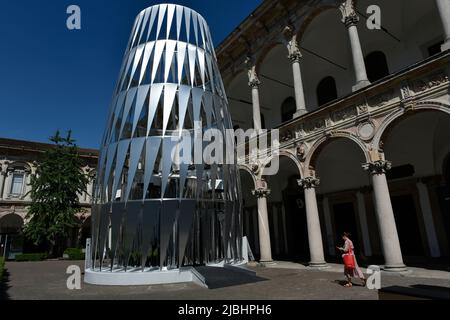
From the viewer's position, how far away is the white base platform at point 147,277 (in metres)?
9.43

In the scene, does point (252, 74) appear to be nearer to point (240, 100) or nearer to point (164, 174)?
point (240, 100)

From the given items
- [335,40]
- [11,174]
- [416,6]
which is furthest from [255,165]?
[11,174]

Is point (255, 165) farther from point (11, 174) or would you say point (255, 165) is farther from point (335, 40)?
point (11, 174)

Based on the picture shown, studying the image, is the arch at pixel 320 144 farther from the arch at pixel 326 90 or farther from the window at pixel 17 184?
the window at pixel 17 184

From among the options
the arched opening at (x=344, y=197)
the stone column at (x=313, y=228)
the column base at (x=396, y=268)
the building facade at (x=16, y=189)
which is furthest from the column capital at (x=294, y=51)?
the building facade at (x=16, y=189)

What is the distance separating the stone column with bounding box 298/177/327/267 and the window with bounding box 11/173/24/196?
32848 mm

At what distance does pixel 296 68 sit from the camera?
48.0 feet

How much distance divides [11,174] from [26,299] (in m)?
30.3

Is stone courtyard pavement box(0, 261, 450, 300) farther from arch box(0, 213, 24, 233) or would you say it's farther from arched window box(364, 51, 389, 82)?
arch box(0, 213, 24, 233)

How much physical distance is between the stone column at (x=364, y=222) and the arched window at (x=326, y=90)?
227 inches

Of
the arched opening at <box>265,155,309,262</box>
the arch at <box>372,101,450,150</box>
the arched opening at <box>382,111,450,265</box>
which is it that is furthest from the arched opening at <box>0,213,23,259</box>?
the arched opening at <box>382,111,450,265</box>

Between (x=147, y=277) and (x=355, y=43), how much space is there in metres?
12.4

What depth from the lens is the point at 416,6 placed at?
520 inches

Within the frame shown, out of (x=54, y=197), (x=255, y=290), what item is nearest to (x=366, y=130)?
(x=255, y=290)
